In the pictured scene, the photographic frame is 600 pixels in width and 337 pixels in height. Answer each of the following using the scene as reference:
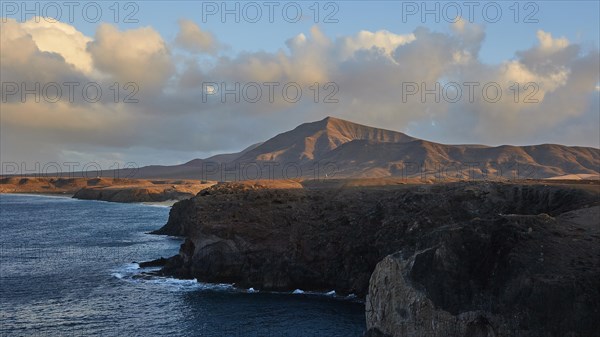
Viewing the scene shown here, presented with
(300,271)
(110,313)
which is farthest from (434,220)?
(110,313)

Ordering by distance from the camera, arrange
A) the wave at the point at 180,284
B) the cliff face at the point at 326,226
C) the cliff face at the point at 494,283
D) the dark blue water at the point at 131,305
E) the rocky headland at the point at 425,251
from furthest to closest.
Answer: the cliff face at the point at 326,226
the wave at the point at 180,284
the dark blue water at the point at 131,305
the rocky headland at the point at 425,251
the cliff face at the point at 494,283

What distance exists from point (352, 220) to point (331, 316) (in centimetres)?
1532

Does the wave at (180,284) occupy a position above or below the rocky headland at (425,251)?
below

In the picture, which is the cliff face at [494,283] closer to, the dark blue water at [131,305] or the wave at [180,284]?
the dark blue water at [131,305]

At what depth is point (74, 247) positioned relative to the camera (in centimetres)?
8331

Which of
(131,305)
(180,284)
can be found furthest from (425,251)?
(180,284)

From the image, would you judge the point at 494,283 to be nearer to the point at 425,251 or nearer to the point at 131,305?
the point at 425,251

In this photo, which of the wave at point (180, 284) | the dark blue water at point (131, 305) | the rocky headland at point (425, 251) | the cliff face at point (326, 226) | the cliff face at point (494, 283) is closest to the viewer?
the cliff face at point (494, 283)

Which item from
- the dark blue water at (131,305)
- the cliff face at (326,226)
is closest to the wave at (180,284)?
the dark blue water at (131,305)

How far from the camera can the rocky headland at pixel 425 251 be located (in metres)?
26.9

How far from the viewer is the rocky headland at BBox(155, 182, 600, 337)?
2689 centimetres

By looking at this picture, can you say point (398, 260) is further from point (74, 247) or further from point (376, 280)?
point (74, 247)

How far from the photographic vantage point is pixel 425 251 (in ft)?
100

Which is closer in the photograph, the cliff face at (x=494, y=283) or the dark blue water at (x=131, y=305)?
the cliff face at (x=494, y=283)
